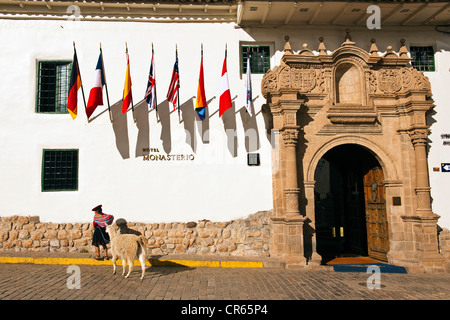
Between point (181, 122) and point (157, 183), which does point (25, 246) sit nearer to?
point (157, 183)

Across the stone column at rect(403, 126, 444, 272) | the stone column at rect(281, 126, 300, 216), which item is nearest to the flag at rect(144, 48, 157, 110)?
the stone column at rect(281, 126, 300, 216)

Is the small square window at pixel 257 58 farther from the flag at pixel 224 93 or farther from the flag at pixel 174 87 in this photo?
the flag at pixel 174 87

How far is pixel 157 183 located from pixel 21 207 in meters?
4.12

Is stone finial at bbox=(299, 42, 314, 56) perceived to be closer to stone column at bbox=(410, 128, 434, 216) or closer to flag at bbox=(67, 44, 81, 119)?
stone column at bbox=(410, 128, 434, 216)

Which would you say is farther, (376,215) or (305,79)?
(376,215)

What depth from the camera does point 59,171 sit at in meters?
10.5

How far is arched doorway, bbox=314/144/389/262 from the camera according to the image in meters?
11.1

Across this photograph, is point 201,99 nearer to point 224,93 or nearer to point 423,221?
point 224,93

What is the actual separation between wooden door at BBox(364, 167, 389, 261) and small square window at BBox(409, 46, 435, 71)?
3.76 meters

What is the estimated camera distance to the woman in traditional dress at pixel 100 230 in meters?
9.56

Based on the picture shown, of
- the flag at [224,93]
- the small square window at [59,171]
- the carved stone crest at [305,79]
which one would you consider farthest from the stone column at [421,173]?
the small square window at [59,171]

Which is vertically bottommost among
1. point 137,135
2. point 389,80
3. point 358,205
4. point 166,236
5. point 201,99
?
point 166,236

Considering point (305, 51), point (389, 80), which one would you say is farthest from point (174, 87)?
point (389, 80)

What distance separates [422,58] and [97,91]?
10.5 m
